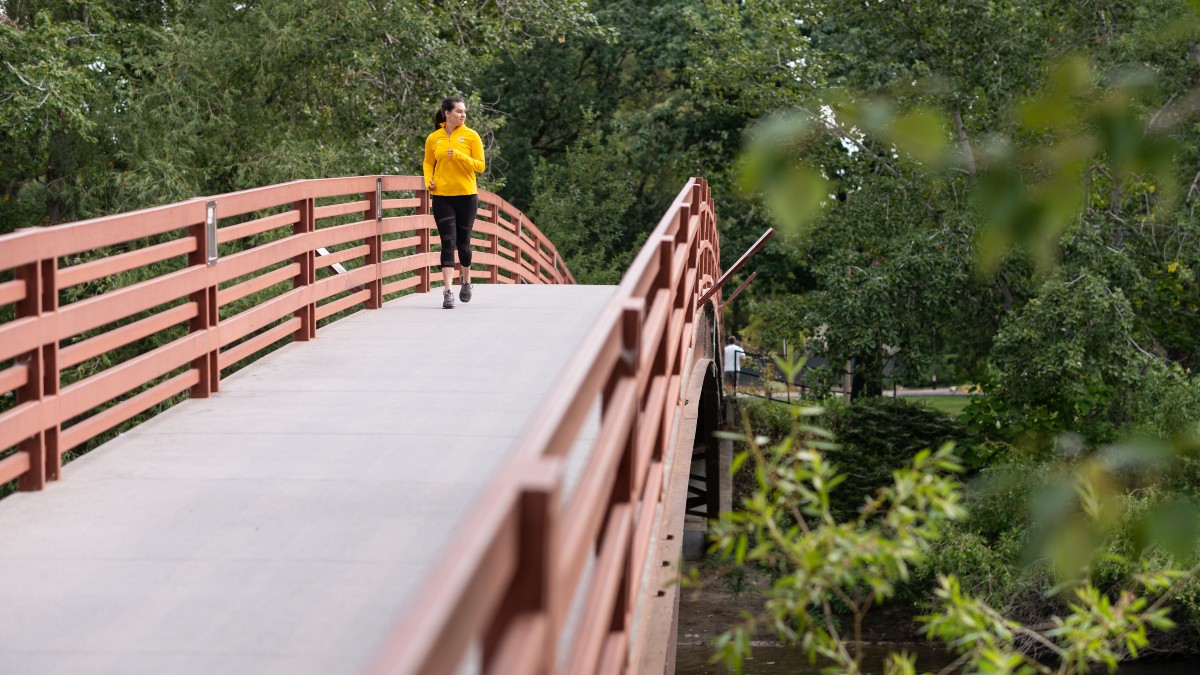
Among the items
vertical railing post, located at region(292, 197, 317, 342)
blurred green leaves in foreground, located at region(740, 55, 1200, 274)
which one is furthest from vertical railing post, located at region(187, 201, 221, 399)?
blurred green leaves in foreground, located at region(740, 55, 1200, 274)

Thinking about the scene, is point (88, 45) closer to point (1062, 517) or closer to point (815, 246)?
point (815, 246)

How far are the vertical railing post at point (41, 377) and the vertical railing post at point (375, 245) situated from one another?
6391 millimetres

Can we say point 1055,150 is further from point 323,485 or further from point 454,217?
point 454,217

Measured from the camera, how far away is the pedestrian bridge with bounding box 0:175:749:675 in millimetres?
2625

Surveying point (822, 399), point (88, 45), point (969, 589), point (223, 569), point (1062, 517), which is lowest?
point (969, 589)

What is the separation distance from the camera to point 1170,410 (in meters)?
19.8

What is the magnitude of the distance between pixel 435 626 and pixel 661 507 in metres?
4.05

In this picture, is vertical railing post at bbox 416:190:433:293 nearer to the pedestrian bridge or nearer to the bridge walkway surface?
the pedestrian bridge

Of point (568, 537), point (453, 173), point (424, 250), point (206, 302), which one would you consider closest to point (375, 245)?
point (453, 173)

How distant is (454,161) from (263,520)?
251 inches

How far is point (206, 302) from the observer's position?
322 inches

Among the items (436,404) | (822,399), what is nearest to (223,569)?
(436,404)

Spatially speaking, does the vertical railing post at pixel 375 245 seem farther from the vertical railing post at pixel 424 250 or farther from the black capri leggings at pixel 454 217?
the vertical railing post at pixel 424 250

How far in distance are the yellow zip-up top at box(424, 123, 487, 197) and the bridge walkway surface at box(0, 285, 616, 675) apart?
255cm
